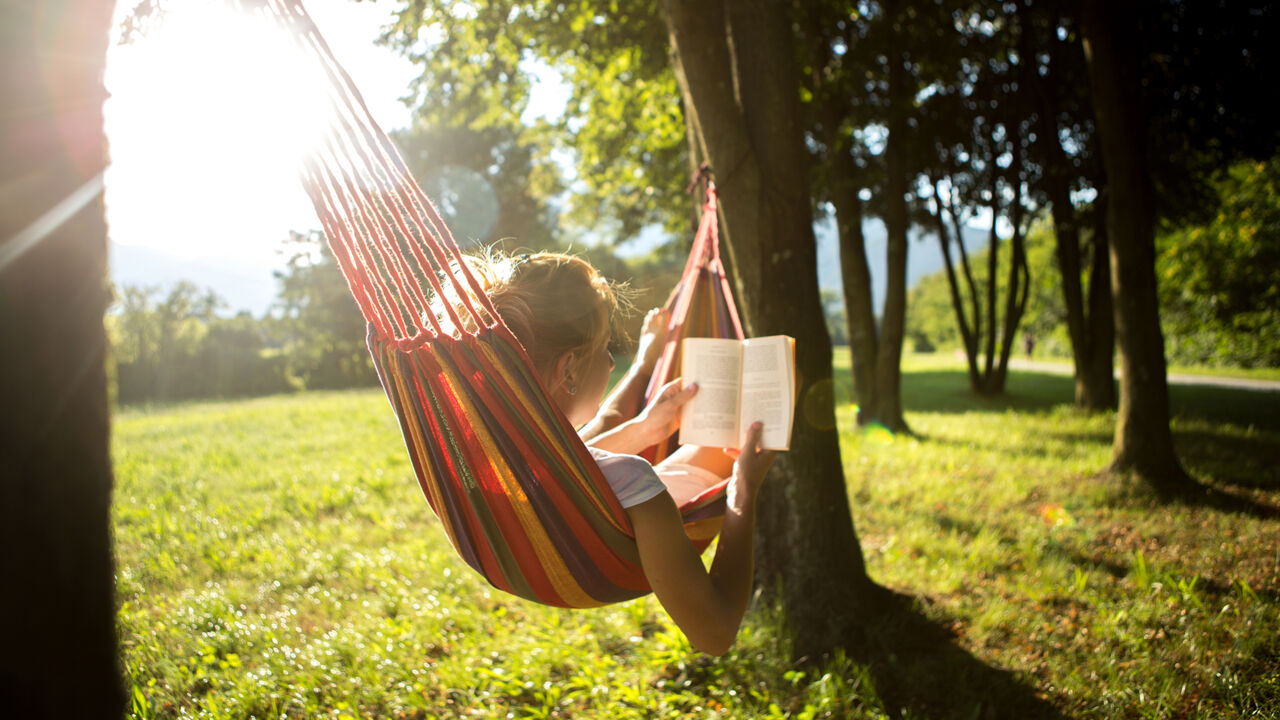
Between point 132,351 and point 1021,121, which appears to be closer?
point 1021,121

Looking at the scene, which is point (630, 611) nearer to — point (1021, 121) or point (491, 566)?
point (491, 566)

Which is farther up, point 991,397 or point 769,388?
point 769,388

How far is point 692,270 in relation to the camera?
217cm

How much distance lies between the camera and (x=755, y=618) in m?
2.45

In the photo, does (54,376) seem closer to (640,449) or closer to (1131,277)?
(640,449)

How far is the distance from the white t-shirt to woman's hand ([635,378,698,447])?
44 cm

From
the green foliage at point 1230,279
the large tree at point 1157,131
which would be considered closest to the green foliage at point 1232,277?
the green foliage at point 1230,279

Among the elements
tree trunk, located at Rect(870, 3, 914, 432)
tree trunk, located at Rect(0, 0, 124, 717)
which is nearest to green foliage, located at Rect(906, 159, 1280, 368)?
tree trunk, located at Rect(870, 3, 914, 432)

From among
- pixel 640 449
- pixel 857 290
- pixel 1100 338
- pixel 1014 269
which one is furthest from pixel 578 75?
pixel 1014 269

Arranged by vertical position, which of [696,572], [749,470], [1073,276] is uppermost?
[1073,276]

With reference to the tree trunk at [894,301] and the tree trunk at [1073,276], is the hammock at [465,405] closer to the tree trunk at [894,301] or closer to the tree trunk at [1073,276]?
the tree trunk at [894,301]

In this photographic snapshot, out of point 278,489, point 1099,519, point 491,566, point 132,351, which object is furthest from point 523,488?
point 132,351

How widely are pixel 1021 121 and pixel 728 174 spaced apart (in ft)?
26.8

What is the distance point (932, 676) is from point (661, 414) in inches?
49.8
